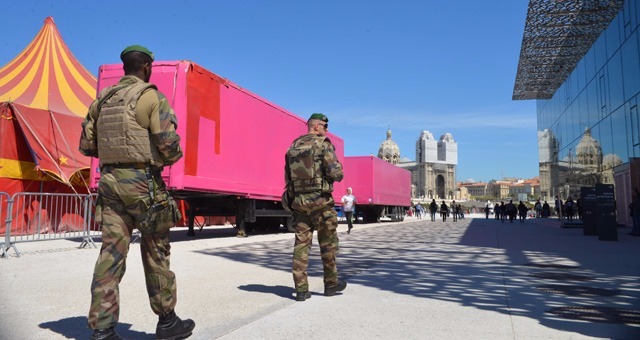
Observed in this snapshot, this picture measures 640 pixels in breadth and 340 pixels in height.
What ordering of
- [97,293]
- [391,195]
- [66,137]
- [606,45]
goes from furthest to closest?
[391,195] < [606,45] < [66,137] < [97,293]

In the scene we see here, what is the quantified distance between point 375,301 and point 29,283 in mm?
4035

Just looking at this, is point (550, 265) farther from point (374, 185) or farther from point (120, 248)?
point (374, 185)

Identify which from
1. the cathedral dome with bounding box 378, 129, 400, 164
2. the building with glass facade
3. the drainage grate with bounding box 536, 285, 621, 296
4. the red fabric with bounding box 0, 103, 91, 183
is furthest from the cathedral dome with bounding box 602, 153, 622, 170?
the cathedral dome with bounding box 378, 129, 400, 164

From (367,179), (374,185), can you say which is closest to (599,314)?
(367,179)

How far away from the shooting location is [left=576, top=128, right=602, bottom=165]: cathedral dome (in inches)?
983

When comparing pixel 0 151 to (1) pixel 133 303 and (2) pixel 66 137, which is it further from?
(1) pixel 133 303

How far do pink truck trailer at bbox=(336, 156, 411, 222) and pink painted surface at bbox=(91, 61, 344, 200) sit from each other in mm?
8430

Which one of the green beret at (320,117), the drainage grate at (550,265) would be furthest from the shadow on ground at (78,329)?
the drainage grate at (550,265)

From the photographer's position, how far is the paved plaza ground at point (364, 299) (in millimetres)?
3436

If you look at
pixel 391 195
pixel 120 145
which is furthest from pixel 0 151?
pixel 391 195

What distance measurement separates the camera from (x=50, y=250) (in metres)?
9.21

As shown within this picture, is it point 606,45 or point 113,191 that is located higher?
point 606,45

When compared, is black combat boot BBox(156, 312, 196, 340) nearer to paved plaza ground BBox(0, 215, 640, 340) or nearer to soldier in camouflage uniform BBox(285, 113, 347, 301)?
paved plaza ground BBox(0, 215, 640, 340)

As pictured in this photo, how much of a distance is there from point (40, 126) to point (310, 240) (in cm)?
1247
